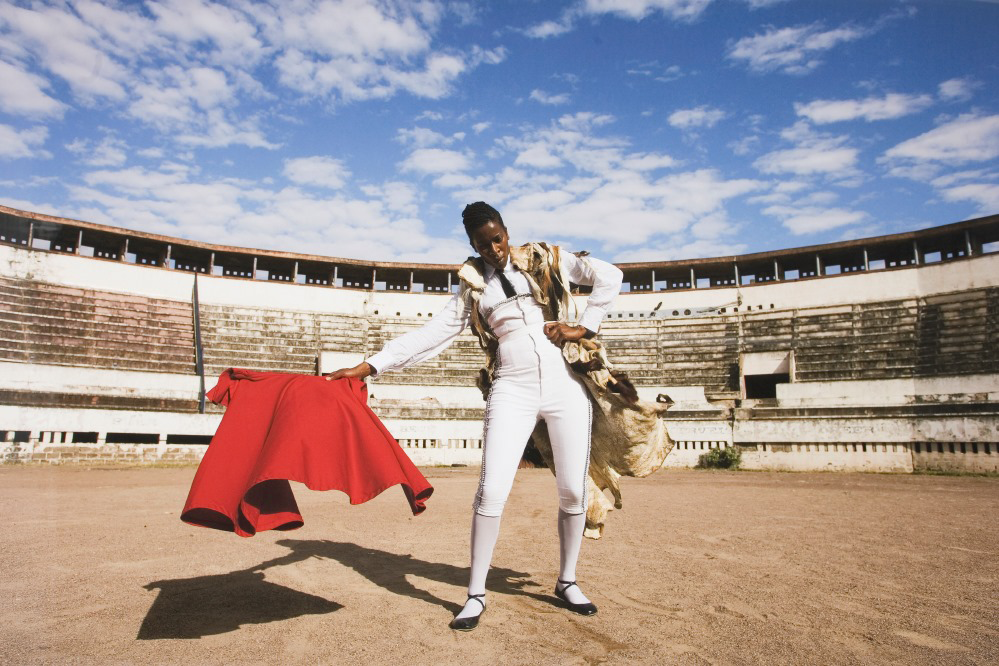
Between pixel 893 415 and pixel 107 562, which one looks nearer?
pixel 107 562

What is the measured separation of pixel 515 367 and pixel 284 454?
1.41 m

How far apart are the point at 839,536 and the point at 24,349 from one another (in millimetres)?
21999

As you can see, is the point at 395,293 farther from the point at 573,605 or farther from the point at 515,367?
the point at 573,605

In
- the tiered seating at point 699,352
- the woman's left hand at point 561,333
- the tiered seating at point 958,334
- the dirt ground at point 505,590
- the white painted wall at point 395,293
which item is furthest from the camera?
the tiered seating at point 699,352

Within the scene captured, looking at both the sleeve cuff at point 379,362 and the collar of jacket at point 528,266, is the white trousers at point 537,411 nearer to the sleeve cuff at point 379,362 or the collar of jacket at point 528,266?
the collar of jacket at point 528,266

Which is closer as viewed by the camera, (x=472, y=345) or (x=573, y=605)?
(x=573, y=605)

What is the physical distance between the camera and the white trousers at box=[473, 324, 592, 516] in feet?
11.3

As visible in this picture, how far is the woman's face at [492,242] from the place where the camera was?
3.62 m

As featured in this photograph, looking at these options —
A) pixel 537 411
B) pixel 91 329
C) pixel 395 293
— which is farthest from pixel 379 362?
pixel 395 293

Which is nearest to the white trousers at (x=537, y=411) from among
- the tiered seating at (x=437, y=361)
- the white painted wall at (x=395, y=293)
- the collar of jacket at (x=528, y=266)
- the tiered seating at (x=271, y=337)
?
the collar of jacket at (x=528, y=266)

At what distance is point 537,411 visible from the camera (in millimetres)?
3559

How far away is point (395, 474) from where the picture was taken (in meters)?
3.17

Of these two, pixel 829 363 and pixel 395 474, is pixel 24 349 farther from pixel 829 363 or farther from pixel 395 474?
pixel 829 363

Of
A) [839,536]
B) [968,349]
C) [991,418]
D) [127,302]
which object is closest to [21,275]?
[127,302]
